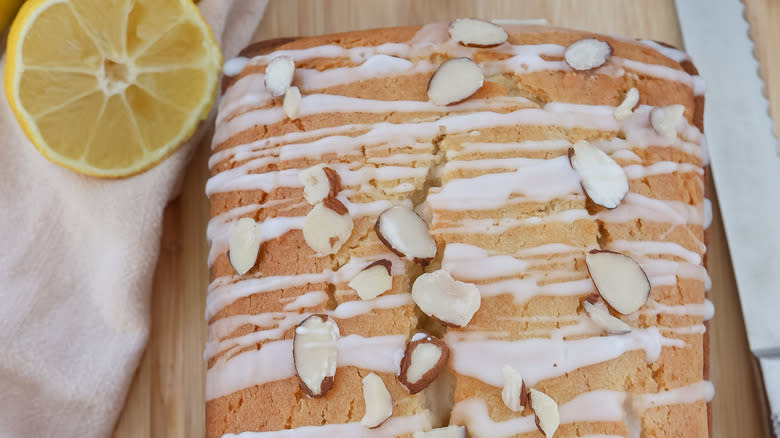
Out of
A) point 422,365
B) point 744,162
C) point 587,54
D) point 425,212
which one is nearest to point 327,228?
point 425,212

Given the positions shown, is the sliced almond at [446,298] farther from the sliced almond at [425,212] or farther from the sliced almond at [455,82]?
the sliced almond at [455,82]

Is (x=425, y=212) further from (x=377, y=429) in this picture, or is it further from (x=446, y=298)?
(x=377, y=429)

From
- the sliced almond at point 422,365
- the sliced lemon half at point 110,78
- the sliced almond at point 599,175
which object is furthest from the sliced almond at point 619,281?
the sliced lemon half at point 110,78

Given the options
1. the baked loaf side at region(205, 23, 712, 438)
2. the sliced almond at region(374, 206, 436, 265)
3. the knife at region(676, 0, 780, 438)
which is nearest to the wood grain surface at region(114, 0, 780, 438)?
the knife at region(676, 0, 780, 438)

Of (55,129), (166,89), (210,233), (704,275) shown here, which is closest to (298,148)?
(210,233)

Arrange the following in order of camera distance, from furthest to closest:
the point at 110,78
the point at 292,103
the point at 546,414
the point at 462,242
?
the point at 110,78 < the point at 292,103 < the point at 462,242 < the point at 546,414
